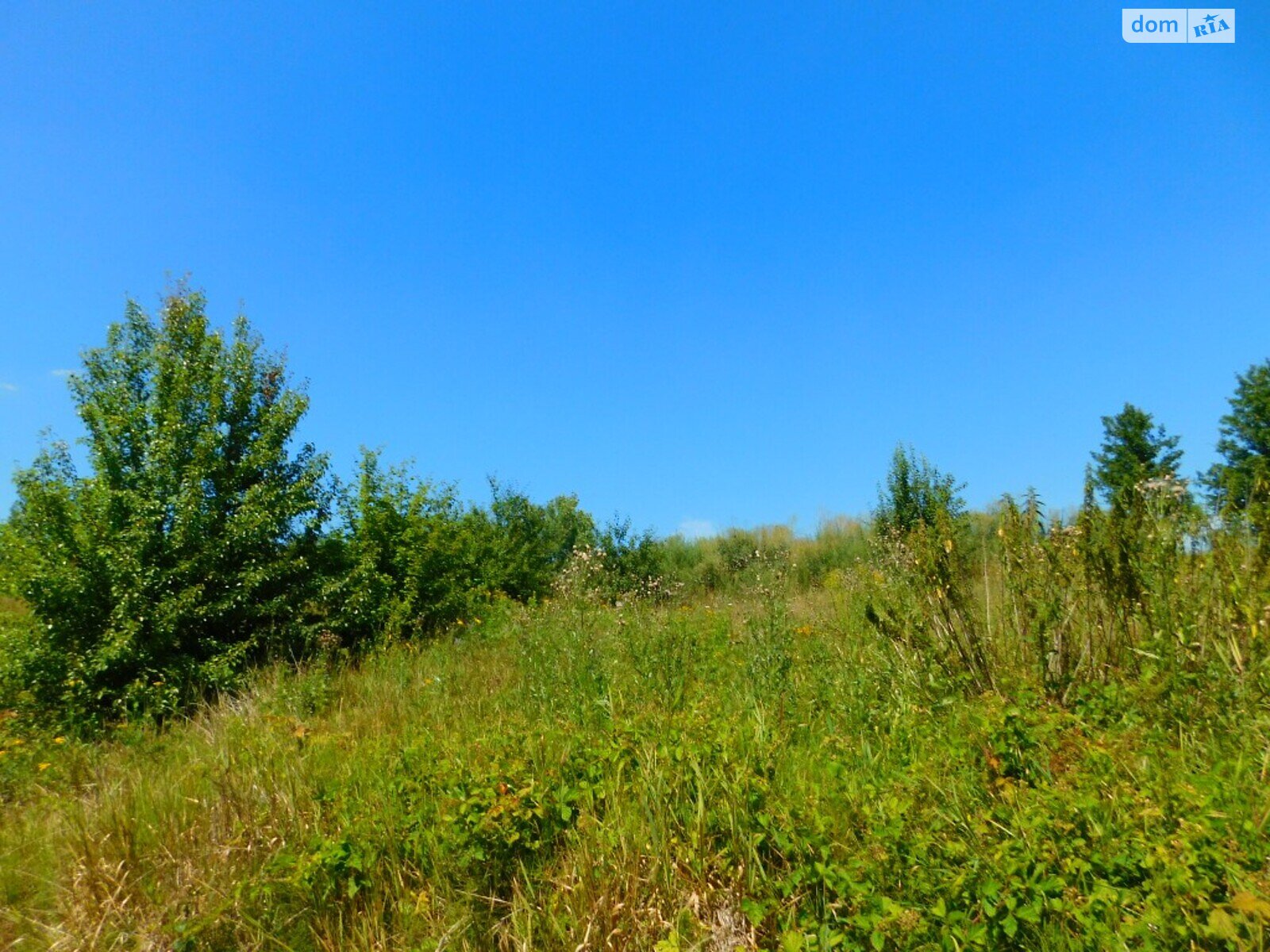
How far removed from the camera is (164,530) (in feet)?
29.1

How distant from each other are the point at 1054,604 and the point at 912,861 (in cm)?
249

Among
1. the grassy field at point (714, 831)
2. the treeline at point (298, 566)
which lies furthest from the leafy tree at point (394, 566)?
the grassy field at point (714, 831)

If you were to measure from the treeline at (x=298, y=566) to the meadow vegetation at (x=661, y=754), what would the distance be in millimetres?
48

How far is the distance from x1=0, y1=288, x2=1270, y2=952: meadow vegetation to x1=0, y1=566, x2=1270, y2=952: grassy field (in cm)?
2

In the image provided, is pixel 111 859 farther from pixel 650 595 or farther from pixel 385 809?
pixel 650 595

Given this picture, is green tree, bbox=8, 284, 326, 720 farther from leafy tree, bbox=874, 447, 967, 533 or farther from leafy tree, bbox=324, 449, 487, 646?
leafy tree, bbox=874, 447, 967, 533

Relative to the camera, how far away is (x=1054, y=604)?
4652 mm

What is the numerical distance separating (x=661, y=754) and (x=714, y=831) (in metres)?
0.53

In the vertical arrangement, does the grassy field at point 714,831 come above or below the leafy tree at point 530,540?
below

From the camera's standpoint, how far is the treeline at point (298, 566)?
466cm

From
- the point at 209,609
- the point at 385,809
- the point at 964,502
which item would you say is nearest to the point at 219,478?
the point at 209,609

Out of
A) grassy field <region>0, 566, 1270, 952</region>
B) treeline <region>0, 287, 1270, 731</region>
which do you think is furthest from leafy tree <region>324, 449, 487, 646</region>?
grassy field <region>0, 566, 1270, 952</region>

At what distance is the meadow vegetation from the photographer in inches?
110

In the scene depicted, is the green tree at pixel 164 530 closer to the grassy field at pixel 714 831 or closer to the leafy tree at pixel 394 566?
the leafy tree at pixel 394 566
